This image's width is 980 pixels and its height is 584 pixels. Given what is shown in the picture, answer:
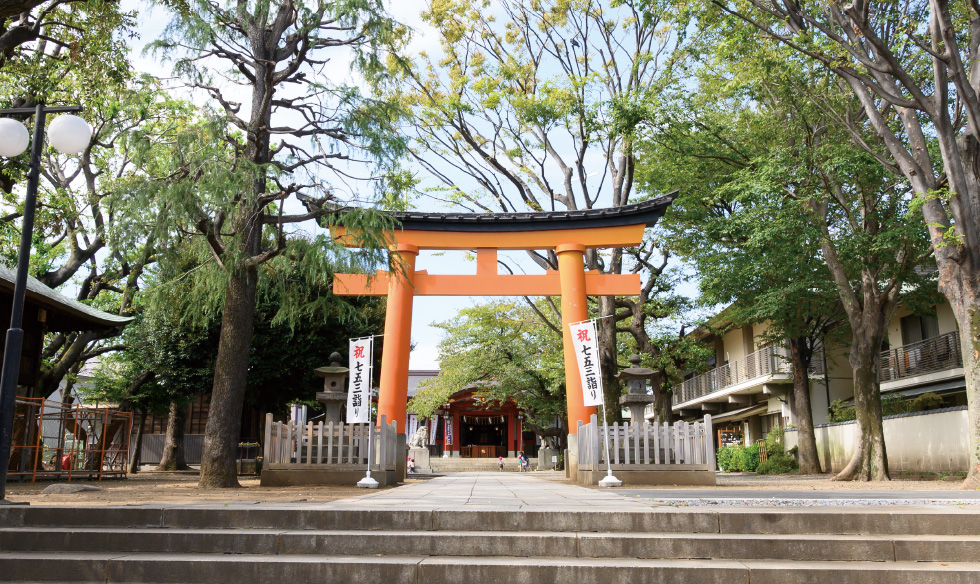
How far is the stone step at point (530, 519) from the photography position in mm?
5332

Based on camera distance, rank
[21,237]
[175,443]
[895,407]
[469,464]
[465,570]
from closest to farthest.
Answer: [465,570] < [21,237] < [895,407] < [175,443] < [469,464]

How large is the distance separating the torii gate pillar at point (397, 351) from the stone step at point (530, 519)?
829 centimetres

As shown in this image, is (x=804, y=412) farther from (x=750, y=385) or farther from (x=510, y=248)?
(x=510, y=248)

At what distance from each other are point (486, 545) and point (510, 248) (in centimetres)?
1056

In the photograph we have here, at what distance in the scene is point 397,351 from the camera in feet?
46.9

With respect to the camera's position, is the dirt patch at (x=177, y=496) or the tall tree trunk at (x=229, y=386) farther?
the tall tree trunk at (x=229, y=386)

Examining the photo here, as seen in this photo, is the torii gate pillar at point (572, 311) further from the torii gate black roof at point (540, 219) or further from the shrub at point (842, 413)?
the shrub at point (842, 413)

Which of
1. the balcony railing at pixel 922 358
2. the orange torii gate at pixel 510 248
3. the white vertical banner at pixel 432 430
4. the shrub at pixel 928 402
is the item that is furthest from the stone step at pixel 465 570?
the white vertical banner at pixel 432 430

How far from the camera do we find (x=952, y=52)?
10.4 metres

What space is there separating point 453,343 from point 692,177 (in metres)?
12.1

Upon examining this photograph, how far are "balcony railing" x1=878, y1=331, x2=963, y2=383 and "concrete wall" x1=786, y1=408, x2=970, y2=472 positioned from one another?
284 centimetres

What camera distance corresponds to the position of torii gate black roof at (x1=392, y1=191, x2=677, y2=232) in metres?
14.8

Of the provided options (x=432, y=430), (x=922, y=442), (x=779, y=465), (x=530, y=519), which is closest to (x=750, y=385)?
(x=779, y=465)

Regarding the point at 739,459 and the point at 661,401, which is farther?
the point at 739,459
